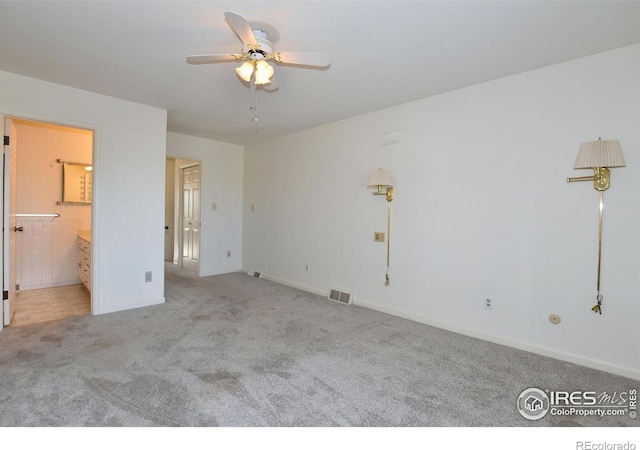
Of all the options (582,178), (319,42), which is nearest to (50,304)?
(319,42)

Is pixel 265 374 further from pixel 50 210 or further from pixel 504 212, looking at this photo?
pixel 50 210

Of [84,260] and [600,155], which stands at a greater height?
[600,155]

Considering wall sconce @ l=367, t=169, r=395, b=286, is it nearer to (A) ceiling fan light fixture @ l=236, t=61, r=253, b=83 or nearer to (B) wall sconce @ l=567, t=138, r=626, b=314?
(B) wall sconce @ l=567, t=138, r=626, b=314

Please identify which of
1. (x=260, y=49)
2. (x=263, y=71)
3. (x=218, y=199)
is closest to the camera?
(x=260, y=49)

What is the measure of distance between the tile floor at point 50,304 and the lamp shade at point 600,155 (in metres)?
5.19

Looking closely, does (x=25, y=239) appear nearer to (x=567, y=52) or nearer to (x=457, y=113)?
(x=457, y=113)

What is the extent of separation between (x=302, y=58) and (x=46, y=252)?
5132 millimetres

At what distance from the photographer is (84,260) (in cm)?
462

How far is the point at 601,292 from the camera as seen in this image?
252 centimetres

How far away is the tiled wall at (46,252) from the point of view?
4.65 metres

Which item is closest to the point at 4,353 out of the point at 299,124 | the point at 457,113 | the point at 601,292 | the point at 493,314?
the point at 299,124

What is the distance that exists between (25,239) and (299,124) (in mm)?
4419

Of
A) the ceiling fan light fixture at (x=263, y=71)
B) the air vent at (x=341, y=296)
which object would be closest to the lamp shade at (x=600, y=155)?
the ceiling fan light fixture at (x=263, y=71)

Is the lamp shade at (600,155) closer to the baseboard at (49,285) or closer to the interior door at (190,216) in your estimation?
the interior door at (190,216)
